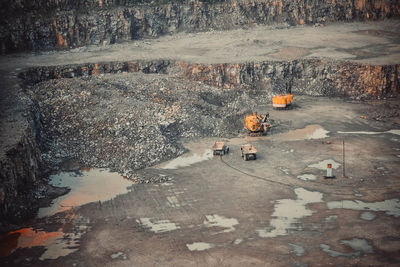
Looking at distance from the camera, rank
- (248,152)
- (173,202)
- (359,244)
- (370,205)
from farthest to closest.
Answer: (248,152) < (173,202) < (370,205) < (359,244)

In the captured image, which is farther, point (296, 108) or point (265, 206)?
point (296, 108)

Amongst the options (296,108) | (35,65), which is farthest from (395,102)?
(35,65)

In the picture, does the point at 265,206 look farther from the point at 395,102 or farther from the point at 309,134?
the point at 395,102

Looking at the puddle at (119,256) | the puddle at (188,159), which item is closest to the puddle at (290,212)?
the puddle at (119,256)

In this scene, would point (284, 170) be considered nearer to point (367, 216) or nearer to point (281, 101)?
point (367, 216)

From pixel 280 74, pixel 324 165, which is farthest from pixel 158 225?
pixel 280 74

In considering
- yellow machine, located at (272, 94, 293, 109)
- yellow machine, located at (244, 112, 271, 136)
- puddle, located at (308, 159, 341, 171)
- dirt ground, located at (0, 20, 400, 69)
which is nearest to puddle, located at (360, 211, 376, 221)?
puddle, located at (308, 159, 341, 171)

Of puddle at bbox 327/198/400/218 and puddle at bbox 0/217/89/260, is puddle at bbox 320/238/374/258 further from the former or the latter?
puddle at bbox 0/217/89/260
